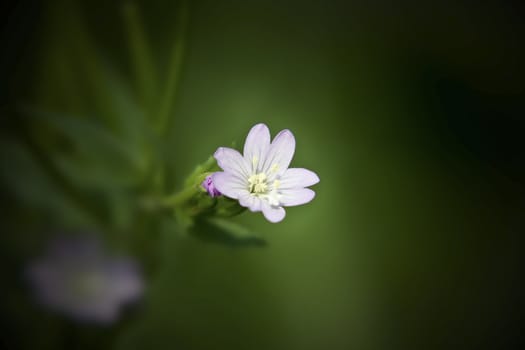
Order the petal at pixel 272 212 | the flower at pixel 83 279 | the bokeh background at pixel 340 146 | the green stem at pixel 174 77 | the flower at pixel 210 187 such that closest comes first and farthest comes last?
the petal at pixel 272 212 → the flower at pixel 210 187 → the green stem at pixel 174 77 → the flower at pixel 83 279 → the bokeh background at pixel 340 146

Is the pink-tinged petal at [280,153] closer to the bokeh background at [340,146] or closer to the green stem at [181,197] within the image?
the green stem at [181,197]

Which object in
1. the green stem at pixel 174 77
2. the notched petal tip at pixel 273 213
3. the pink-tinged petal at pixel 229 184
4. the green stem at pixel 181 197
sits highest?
the green stem at pixel 174 77

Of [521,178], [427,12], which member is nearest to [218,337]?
[521,178]

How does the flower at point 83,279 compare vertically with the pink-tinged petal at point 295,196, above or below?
above

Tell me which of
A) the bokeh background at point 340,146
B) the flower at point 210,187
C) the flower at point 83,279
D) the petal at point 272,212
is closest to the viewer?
the petal at point 272,212

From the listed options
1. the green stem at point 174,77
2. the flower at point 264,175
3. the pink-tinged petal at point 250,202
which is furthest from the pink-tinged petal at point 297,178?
the green stem at point 174,77

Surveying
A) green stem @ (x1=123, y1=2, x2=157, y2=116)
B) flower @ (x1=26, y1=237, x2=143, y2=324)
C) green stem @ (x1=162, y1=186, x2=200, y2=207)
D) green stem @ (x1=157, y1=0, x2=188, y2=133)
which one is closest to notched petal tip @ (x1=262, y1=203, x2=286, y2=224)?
green stem @ (x1=162, y1=186, x2=200, y2=207)

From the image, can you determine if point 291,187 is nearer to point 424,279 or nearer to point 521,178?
point 424,279

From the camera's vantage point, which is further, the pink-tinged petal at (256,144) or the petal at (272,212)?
the pink-tinged petal at (256,144)

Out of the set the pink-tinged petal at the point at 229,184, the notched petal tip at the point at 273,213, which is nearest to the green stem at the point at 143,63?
the pink-tinged petal at the point at 229,184

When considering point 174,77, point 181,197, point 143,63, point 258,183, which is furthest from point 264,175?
point 143,63
